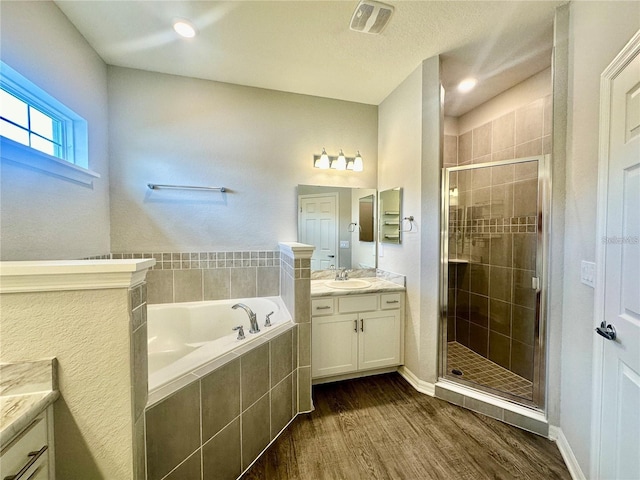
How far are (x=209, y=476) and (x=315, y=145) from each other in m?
2.56

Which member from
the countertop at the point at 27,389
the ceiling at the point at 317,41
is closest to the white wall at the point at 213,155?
the ceiling at the point at 317,41

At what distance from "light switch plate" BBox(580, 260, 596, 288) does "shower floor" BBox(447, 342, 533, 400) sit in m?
0.96

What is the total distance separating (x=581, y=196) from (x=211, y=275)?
8.74ft

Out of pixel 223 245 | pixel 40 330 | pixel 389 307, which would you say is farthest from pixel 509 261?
pixel 40 330

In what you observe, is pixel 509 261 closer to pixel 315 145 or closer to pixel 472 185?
pixel 472 185

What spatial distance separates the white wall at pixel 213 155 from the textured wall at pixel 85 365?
5.10 ft

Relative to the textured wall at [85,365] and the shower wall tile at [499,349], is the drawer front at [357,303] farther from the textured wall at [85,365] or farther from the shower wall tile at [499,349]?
the textured wall at [85,365]

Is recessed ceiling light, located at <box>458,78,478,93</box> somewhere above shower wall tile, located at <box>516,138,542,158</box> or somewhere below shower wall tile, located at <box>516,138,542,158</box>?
above

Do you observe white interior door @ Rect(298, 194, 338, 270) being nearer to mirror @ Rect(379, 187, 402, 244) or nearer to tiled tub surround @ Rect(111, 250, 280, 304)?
tiled tub surround @ Rect(111, 250, 280, 304)

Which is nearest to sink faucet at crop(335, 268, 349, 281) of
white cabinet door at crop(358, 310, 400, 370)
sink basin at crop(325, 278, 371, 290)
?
sink basin at crop(325, 278, 371, 290)

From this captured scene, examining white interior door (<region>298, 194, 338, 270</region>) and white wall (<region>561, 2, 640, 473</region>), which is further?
white interior door (<region>298, 194, 338, 270</region>)

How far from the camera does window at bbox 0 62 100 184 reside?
1302 mm

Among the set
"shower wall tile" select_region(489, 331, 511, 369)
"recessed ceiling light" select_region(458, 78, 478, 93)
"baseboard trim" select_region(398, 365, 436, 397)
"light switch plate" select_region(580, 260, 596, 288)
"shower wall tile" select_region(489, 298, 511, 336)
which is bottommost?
"baseboard trim" select_region(398, 365, 436, 397)

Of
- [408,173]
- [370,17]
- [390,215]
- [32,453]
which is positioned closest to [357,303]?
[390,215]
